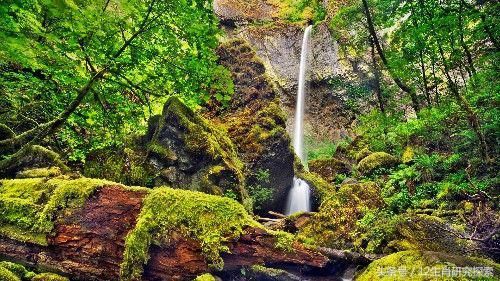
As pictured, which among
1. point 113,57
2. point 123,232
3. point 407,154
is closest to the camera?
point 123,232

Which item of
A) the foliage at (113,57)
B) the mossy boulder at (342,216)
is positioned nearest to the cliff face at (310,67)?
the mossy boulder at (342,216)

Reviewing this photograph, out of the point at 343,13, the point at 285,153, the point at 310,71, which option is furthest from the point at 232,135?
the point at 310,71

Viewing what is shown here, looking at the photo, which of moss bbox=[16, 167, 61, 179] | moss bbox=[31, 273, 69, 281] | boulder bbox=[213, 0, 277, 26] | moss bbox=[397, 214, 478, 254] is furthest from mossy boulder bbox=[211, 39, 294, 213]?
boulder bbox=[213, 0, 277, 26]

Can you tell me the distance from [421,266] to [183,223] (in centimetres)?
301

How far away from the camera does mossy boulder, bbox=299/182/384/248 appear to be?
734 cm

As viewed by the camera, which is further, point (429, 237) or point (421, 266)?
point (429, 237)

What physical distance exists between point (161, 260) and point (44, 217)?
1.45 metres

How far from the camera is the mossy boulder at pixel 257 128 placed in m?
11.1

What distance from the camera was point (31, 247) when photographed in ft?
13.1

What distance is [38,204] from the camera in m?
4.23

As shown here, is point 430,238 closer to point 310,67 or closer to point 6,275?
point 6,275

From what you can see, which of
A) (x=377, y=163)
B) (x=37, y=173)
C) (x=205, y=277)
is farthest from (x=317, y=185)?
(x=205, y=277)

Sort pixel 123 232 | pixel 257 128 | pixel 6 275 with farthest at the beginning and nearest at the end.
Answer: pixel 257 128 < pixel 123 232 < pixel 6 275

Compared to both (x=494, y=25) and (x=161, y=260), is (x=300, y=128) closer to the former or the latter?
(x=494, y=25)
